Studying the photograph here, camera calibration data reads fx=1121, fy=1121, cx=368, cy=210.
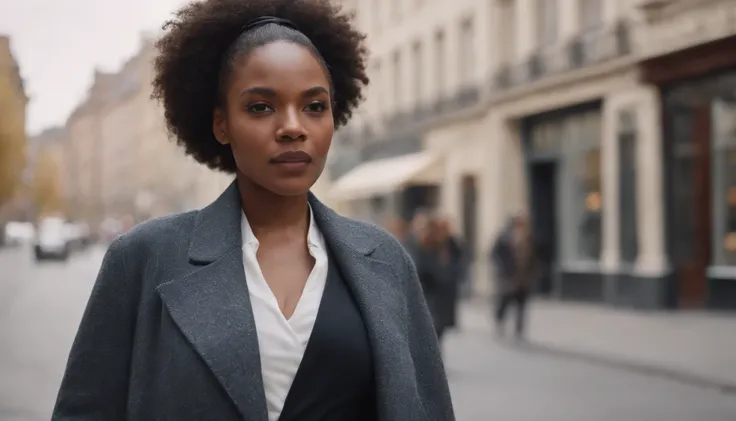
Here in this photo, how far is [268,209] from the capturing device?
235cm

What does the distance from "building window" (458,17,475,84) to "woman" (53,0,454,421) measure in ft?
89.6

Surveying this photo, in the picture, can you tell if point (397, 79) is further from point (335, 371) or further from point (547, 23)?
point (335, 371)

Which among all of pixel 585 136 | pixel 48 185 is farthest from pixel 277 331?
pixel 48 185

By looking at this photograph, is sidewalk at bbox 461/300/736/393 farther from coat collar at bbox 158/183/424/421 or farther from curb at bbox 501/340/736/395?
coat collar at bbox 158/183/424/421

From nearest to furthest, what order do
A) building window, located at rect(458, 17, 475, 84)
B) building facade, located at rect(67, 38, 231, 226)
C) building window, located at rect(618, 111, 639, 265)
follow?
1. building window, located at rect(618, 111, 639, 265)
2. building window, located at rect(458, 17, 475, 84)
3. building facade, located at rect(67, 38, 231, 226)

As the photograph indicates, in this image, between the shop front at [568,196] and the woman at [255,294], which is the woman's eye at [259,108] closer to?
the woman at [255,294]

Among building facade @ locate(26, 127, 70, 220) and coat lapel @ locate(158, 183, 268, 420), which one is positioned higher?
building facade @ locate(26, 127, 70, 220)

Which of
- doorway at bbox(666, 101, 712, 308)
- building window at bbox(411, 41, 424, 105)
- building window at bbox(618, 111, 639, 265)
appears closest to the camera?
doorway at bbox(666, 101, 712, 308)

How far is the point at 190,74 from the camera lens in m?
2.42

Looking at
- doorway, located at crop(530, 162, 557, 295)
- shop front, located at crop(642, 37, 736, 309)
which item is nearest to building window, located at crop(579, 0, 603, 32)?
shop front, located at crop(642, 37, 736, 309)

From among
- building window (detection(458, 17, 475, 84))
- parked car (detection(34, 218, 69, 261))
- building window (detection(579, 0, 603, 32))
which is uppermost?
building window (detection(458, 17, 475, 84))

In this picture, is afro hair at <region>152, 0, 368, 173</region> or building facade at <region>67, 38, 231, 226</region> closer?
afro hair at <region>152, 0, 368, 173</region>

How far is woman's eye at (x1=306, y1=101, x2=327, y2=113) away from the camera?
2.27 metres

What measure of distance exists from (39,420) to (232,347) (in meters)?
7.28
